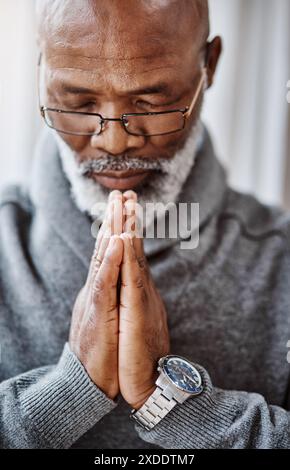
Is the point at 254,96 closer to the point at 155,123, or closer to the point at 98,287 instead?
the point at 155,123

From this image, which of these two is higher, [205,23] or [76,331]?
[205,23]

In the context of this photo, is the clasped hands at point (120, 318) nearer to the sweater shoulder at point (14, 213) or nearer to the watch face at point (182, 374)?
the watch face at point (182, 374)

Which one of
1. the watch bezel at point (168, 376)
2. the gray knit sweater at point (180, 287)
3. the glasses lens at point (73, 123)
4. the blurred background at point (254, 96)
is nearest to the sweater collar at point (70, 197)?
the gray knit sweater at point (180, 287)

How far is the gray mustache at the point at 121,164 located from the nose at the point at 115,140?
0.02 metres

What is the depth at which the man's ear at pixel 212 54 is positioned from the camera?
3.34ft

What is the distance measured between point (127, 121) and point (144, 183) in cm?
13

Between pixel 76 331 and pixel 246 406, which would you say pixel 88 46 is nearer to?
pixel 76 331

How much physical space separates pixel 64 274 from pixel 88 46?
40cm

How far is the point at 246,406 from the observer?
2.83ft

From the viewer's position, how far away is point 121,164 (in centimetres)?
93

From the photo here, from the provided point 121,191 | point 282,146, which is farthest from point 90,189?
point 282,146

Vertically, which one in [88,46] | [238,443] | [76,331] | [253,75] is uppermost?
[88,46]

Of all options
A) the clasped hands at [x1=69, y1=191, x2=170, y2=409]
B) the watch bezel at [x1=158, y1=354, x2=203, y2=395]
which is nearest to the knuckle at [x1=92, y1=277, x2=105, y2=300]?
the clasped hands at [x1=69, y1=191, x2=170, y2=409]
